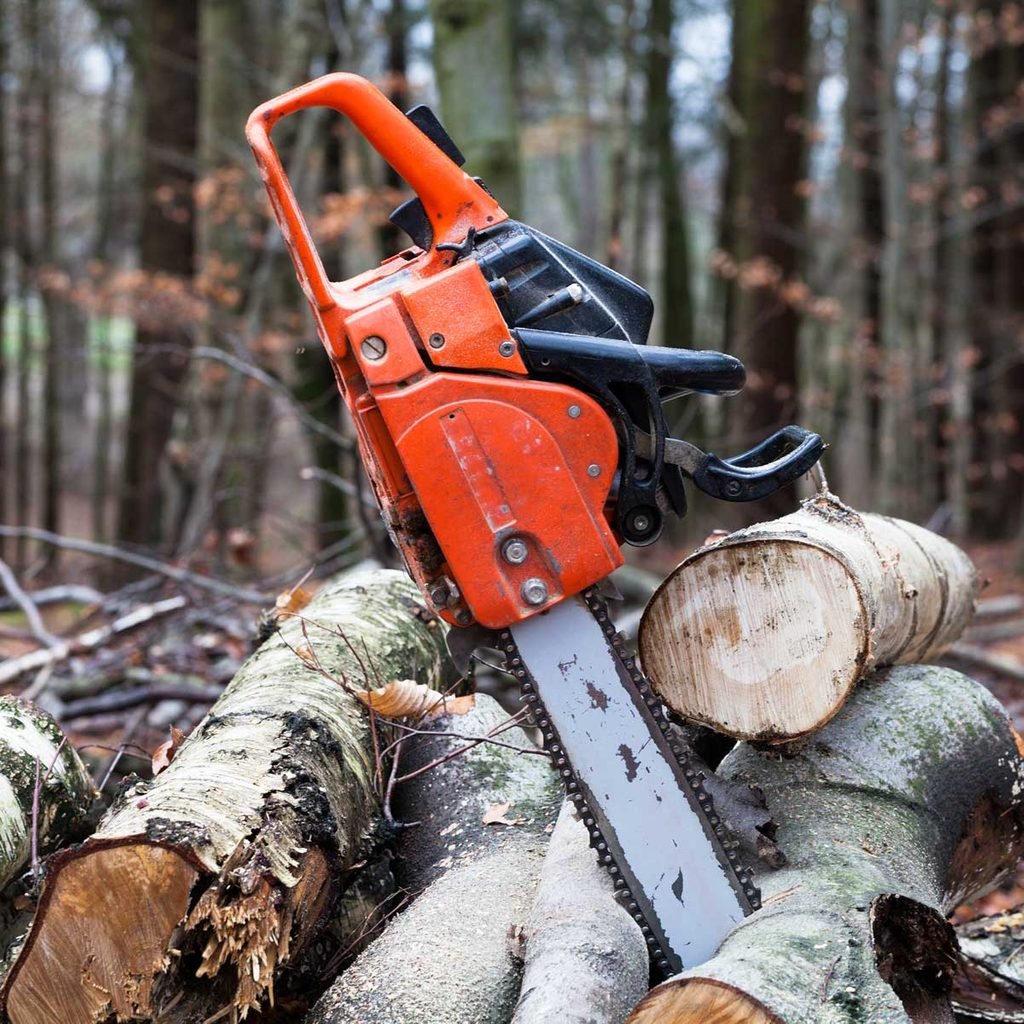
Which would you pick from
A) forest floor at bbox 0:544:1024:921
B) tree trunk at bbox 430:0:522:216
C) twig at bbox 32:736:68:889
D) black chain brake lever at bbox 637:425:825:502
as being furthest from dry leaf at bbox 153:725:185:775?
tree trunk at bbox 430:0:522:216

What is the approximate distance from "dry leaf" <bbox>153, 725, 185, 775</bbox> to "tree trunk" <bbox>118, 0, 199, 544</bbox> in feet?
28.8

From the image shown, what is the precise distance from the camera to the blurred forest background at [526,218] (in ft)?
29.0

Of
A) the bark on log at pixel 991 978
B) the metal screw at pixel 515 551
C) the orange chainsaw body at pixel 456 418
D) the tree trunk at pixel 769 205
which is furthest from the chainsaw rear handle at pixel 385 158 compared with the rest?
the tree trunk at pixel 769 205

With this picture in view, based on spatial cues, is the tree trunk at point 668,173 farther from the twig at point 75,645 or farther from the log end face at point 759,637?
the log end face at point 759,637

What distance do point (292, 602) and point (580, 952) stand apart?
1.78 meters

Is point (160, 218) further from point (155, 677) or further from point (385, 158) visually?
point (385, 158)

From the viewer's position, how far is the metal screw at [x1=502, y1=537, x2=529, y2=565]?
2334 millimetres

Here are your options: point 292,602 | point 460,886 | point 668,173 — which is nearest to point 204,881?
point 460,886

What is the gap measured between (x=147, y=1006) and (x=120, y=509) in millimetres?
10566

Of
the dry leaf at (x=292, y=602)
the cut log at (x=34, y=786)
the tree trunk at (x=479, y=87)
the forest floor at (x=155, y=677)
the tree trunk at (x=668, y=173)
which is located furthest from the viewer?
the tree trunk at (x=668, y=173)

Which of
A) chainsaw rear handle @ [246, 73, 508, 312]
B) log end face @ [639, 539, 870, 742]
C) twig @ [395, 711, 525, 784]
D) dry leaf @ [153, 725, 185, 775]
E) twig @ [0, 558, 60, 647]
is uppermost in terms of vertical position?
chainsaw rear handle @ [246, 73, 508, 312]

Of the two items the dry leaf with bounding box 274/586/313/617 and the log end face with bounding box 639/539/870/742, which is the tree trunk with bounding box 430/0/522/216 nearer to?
the dry leaf with bounding box 274/586/313/617

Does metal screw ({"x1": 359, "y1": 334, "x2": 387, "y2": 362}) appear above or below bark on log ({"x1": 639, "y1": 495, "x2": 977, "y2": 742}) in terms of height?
above

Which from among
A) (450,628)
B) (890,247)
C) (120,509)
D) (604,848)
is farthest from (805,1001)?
(120,509)
